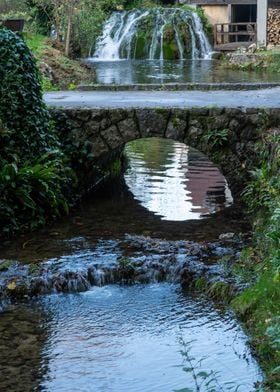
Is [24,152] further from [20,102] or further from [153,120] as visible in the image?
[153,120]

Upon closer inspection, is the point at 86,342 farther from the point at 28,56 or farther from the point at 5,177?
the point at 28,56

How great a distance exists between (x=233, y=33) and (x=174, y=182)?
→ 20752 mm

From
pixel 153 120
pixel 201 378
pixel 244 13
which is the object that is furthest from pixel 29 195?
pixel 244 13

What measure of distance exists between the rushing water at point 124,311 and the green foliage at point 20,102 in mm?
1208

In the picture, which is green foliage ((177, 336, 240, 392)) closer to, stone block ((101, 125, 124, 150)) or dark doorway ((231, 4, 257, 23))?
stone block ((101, 125, 124, 150))

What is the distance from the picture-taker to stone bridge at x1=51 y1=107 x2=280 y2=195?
40.2 ft

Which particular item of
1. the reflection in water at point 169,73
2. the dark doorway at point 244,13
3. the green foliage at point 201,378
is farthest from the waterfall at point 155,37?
the green foliage at point 201,378

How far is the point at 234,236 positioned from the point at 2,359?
450 centimetres

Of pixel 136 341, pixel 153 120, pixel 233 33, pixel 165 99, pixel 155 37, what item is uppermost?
pixel 233 33

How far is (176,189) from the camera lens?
1412cm

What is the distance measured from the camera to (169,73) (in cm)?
2631

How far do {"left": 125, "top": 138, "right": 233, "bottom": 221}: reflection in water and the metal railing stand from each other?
53.9 ft

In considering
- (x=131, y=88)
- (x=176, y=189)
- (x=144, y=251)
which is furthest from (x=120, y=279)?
(x=131, y=88)

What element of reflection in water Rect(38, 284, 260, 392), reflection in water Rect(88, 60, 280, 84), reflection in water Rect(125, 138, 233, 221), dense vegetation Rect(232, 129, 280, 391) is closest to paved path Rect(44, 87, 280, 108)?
dense vegetation Rect(232, 129, 280, 391)
